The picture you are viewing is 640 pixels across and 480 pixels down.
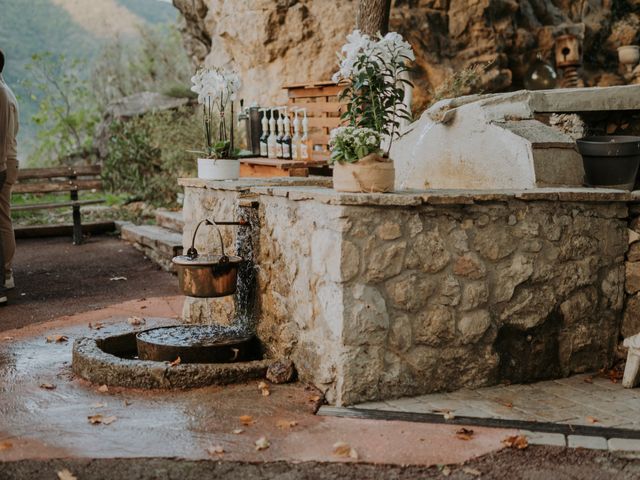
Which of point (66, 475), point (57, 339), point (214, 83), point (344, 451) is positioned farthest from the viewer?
point (214, 83)

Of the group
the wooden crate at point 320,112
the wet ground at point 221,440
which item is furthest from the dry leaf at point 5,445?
the wooden crate at point 320,112

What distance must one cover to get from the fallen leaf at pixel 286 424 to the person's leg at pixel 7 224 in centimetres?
440

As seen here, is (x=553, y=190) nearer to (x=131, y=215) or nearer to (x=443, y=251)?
(x=443, y=251)

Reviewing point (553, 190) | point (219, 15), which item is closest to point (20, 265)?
point (219, 15)

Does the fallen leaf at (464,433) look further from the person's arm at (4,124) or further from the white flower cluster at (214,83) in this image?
the person's arm at (4,124)

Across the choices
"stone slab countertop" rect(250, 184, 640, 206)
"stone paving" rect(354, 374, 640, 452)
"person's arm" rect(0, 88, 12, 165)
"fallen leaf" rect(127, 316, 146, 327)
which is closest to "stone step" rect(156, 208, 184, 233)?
"person's arm" rect(0, 88, 12, 165)

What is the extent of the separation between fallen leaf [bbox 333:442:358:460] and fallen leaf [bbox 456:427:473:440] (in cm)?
59

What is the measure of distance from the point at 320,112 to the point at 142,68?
10955 mm

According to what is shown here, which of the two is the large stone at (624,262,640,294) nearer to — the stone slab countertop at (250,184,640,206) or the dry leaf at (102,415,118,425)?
the stone slab countertop at (250,184,640,206)

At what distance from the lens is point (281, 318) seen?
16.3 ft

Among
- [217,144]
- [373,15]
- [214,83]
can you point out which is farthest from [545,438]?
[373,15]

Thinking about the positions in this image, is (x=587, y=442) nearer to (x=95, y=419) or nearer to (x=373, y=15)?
(x=95, y=419)

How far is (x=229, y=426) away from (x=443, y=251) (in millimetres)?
1603

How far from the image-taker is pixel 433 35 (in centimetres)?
1120
